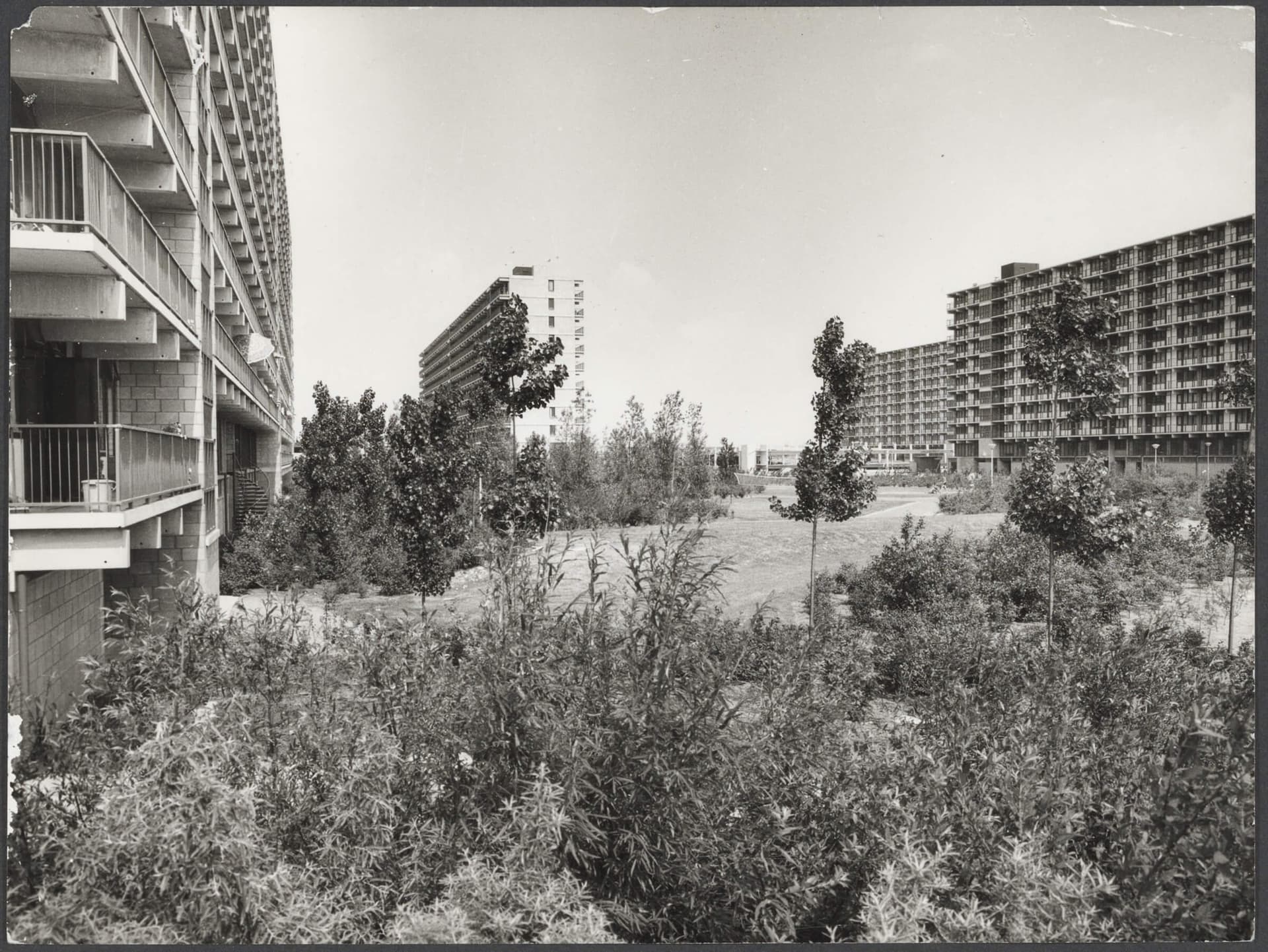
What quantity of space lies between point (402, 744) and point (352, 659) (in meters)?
1.54

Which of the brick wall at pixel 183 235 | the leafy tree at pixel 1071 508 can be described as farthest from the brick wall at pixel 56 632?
the leafy tree at pixel 1071 508

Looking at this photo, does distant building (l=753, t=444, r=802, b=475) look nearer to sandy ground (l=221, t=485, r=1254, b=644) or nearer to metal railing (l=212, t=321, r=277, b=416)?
sandy ground (l=221, t=485, r=1254, b=644)

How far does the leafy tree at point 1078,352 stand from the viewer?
11.2m

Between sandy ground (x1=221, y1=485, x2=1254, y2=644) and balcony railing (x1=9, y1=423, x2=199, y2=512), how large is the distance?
2.80 m

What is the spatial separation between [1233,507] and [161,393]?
16.3 m

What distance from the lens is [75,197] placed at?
7629 millimetres

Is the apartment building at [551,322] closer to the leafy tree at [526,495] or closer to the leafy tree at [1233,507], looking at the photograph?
the leafy tree at [526,495]

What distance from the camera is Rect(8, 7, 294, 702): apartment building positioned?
23.5 ft

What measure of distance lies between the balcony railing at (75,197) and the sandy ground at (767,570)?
480 centimetres

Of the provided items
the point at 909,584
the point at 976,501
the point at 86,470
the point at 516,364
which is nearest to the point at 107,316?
the point at 86,470

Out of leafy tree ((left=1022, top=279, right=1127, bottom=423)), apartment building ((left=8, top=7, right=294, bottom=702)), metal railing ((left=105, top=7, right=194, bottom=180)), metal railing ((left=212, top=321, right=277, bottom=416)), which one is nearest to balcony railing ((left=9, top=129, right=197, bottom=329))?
apartment building ((left=8, top=7, right=294, bottom=702))

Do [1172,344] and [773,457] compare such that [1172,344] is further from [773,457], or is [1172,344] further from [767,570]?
[773,457]

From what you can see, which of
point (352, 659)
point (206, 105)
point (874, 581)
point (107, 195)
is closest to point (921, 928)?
point (352, 659)

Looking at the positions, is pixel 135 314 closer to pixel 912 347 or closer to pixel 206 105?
pixel 206 105
